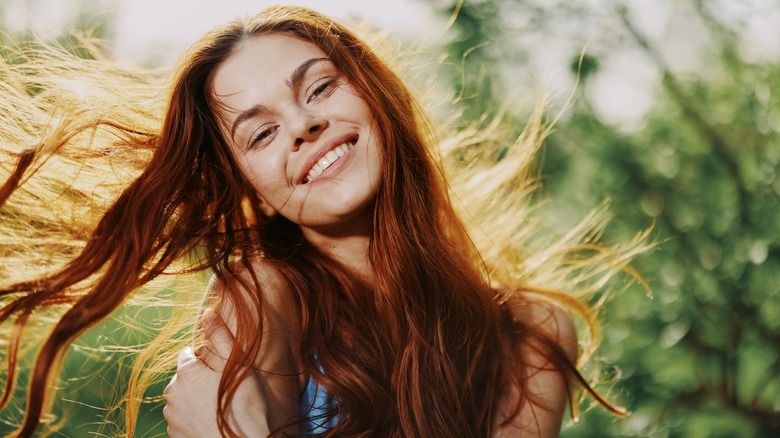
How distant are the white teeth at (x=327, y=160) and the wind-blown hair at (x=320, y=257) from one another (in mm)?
103

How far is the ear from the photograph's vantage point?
1759 millimetres

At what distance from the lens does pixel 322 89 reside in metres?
1.63

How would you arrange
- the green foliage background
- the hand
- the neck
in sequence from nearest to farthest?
the hand, the neck, the green foliage background

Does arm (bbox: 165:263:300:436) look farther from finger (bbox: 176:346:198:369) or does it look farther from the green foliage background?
the green foliage background

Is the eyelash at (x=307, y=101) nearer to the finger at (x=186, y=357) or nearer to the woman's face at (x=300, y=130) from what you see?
the woman's face at (x=300, y=130)

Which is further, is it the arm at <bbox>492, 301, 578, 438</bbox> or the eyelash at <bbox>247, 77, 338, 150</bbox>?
the arm at <bbox>492, 301, 578, 438</bbox>

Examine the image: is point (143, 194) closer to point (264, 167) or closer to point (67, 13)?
point (264, 167)

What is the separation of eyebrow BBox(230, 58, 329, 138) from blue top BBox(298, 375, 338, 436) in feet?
1.73

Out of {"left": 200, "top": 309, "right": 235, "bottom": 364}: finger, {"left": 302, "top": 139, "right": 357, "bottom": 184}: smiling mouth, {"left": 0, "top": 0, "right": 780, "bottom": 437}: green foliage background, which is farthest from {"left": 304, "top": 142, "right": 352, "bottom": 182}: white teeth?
{"left": 0, "top": 0, "right": 780, "bottom": 437}: green foliage background

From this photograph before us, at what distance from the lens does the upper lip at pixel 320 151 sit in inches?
61.8

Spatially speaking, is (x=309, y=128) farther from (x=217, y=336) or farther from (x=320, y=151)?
(x=217, y=336)

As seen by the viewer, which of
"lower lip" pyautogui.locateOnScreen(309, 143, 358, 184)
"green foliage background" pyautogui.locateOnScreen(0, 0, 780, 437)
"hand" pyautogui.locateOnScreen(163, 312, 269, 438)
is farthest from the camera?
"green foliage background" pyautogui.locateOnScreen(0, 0, 780, 437)

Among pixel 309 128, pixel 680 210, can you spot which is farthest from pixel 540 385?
pixel 680 210

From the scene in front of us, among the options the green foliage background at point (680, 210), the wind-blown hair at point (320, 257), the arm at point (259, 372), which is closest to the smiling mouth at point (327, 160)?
the wind-blown hair at point (320, 257)
